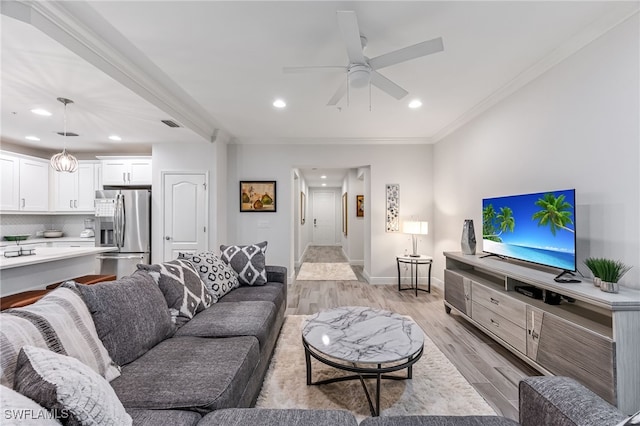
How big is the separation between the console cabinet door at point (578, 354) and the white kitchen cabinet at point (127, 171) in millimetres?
5470

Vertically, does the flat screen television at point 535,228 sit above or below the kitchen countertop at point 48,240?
above

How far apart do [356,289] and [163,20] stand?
4.17 metres

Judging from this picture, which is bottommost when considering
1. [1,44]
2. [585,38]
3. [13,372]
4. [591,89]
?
[13,372]

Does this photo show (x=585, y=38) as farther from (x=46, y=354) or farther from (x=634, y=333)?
(x=46, y=354)

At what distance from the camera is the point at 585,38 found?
2.14 metres

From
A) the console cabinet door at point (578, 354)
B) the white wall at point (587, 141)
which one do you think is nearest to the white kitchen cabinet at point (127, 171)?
the white wall at point (587, 141)

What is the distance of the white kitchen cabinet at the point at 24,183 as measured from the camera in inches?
169

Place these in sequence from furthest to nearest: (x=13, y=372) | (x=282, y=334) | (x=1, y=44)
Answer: (x=282, y=334) < (x=1, y=44) < (x=13, y=372)

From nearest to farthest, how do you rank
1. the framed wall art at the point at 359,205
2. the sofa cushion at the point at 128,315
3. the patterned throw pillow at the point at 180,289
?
the sofa cushion at the point at 128,315 → the patterned throw pillow at the point at 180,289 → the framed wall art at the point at 359,205

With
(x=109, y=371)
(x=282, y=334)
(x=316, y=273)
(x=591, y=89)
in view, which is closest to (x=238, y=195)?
(x=316, y=273)

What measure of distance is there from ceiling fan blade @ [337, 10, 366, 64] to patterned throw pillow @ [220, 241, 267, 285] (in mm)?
2111

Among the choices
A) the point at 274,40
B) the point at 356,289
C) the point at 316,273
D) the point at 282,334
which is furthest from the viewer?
the point at 316,273

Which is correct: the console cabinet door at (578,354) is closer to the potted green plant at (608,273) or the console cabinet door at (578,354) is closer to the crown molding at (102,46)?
the potted green plant at (608,273)

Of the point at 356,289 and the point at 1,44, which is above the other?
the point at 1,44
